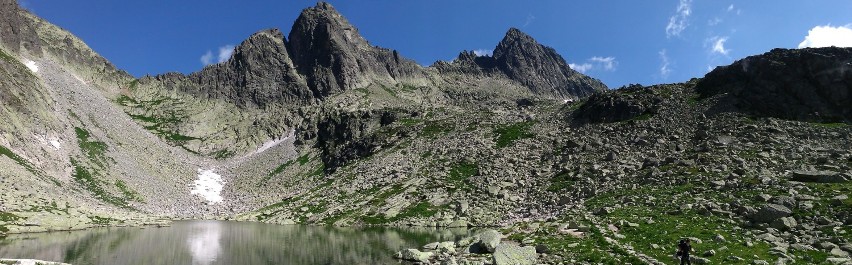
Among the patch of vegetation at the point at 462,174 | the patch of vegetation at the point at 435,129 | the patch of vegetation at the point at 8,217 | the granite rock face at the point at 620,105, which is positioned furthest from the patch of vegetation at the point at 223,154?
the granite rock face at the point at 620,105

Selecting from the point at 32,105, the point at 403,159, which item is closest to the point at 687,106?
the point at 403,159

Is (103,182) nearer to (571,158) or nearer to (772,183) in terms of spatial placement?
(571,158)

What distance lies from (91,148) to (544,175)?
120 meters

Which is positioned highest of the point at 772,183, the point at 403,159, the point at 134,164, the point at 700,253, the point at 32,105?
the point at 32,105

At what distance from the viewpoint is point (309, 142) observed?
18462cm

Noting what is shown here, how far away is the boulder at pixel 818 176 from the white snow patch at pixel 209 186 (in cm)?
12881

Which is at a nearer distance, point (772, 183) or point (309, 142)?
point (772, 183)

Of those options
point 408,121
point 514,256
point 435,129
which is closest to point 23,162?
point 435,129

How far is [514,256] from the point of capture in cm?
3198

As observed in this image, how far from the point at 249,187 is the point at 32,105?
5864 centimetres

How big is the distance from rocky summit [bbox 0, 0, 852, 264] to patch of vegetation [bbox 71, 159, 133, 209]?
1.70ft

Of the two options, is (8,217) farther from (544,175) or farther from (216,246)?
(544,175)

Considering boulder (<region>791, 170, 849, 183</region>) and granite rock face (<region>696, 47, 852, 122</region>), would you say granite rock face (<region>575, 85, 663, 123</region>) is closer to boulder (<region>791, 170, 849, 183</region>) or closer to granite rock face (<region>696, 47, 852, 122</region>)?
granite rock face (<region>696, 47, 852, 122</region>)

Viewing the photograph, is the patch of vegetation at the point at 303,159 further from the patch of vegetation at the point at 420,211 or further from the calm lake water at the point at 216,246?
the calm lake water at the point at 216,246
